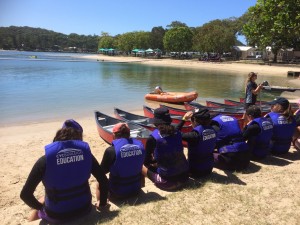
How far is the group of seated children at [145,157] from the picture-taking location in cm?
356

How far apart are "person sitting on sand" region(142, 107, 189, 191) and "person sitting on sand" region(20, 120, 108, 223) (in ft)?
3.74

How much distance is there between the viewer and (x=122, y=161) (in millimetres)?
4223

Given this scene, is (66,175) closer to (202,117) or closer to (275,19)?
(202,117)

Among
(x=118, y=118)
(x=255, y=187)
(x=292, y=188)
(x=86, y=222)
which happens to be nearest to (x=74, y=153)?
(x=86, y=222)

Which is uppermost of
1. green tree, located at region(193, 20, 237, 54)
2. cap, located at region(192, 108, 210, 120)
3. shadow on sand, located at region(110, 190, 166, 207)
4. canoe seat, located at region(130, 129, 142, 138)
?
green tree, located at region(193, 20, 237, 54)

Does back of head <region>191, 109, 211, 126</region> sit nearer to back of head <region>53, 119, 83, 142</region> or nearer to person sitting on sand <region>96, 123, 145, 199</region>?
person sitting on sand <region>96, 123, 145, 199</region>

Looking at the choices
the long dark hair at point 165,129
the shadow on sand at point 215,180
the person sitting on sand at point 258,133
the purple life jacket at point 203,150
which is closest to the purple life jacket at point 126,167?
the long dark hair at point 165,129

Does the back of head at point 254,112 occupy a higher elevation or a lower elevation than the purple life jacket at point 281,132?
higher

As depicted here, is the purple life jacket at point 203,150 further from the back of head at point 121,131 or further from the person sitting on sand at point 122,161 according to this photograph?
the back of head at point 121,131

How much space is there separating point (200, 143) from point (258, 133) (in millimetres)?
1560

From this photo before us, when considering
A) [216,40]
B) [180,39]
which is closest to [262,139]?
[216,40]

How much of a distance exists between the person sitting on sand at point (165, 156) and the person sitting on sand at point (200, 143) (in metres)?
0.37

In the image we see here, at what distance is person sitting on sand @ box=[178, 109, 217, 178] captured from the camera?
5123 millimetres

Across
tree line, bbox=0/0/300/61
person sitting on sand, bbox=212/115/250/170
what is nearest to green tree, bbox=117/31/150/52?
tree line, bbox=0/0/300/61
